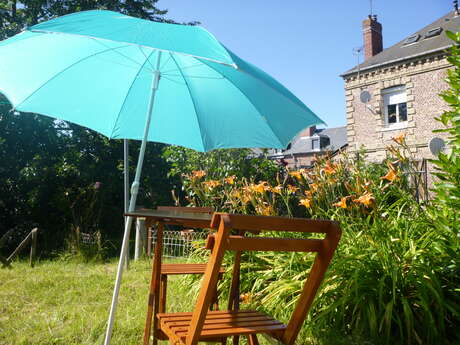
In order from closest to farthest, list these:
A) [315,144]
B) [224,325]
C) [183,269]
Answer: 1. [224,325]
2. [183,269]
3. [315,144]

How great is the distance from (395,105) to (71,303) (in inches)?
655

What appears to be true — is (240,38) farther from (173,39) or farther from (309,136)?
(309,136)

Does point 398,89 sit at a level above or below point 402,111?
above

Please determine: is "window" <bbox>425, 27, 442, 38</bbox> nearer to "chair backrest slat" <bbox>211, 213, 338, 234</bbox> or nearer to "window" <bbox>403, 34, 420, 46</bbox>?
"window" <bbox>403, 34, 420, 46</bbox>

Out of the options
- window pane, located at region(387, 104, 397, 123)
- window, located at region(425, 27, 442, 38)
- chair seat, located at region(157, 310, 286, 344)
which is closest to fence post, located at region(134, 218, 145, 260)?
chair seat, located at region(157, 310, 286, 344)

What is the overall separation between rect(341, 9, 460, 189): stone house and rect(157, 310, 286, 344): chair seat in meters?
14.4

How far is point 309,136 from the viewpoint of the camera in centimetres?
3334

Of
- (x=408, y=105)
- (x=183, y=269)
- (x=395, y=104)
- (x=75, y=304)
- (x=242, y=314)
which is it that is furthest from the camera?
(x=395, y=104)

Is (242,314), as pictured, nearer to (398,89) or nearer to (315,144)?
(398,89)

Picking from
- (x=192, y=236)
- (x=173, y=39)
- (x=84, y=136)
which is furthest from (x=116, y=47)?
(x=84, y=136)

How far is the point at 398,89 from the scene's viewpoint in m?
16.9

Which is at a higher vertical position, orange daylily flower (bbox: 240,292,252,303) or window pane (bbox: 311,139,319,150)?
window pane (bbox: 311,139,319,150)

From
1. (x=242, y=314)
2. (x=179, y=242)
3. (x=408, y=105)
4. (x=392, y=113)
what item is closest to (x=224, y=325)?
(x=242, y=314)

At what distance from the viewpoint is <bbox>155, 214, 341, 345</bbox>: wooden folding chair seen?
1.44m
